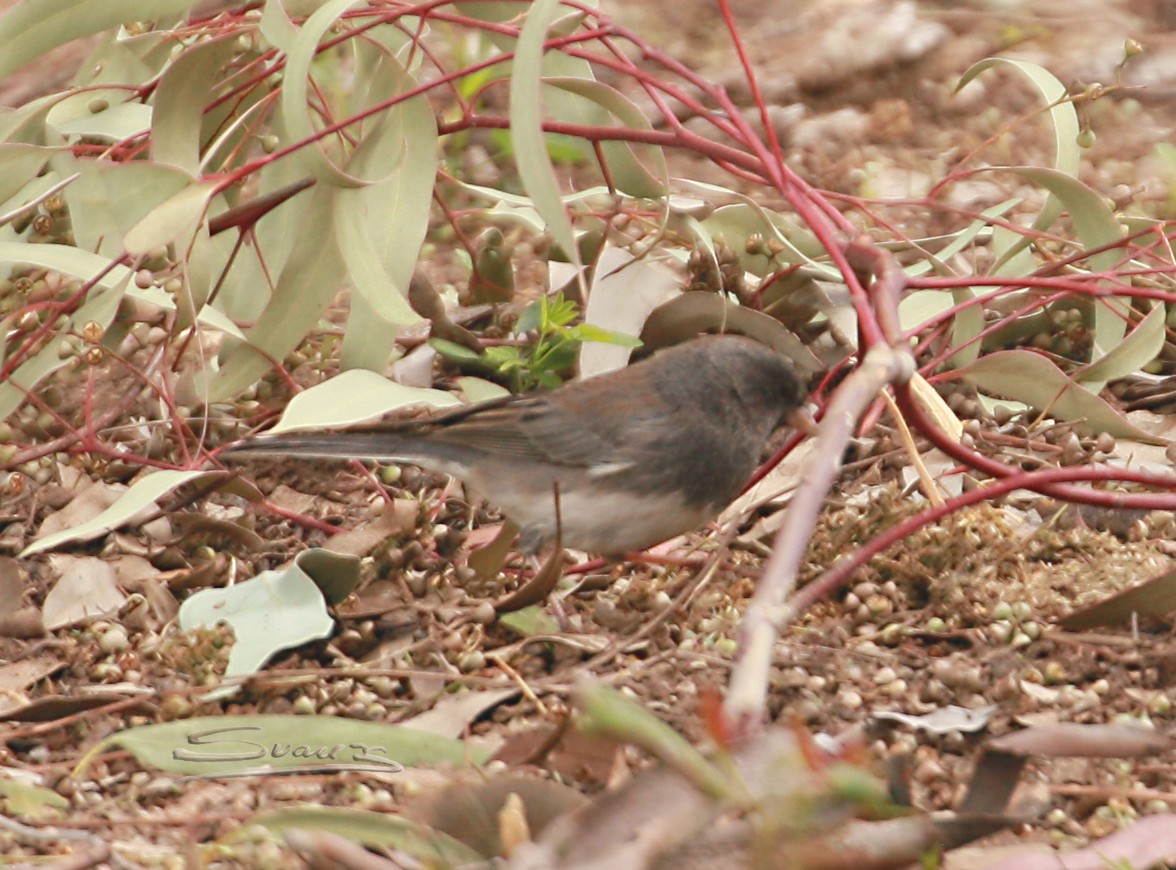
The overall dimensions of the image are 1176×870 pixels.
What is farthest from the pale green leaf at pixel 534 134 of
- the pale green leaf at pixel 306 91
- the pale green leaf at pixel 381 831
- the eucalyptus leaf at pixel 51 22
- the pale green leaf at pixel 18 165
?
the pale green leaf at pixel 18 165

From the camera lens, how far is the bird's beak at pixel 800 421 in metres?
3.21

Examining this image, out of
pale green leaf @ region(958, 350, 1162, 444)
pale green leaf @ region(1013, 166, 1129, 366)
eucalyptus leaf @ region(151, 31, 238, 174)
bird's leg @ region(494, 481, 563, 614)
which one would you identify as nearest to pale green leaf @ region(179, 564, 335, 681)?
bird's leg @ region(494, 481, 563, 614)

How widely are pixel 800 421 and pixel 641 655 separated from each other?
2.23 ft

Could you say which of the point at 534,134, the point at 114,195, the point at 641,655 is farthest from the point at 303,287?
the point at 641,655

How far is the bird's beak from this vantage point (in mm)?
3205

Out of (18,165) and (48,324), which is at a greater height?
(18,165)

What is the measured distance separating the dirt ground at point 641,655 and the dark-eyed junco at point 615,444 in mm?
140

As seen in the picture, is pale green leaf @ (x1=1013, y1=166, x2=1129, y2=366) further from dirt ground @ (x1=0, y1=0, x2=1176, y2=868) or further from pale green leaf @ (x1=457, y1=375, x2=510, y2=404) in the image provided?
pale green leaf @ (x1=457, y1=375, x2=510, y2=404)

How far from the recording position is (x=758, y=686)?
1561 millimetres

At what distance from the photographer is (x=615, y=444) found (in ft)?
10.3

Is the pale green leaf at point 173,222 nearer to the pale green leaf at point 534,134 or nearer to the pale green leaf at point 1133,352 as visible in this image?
the pale green leaf at point 534,134

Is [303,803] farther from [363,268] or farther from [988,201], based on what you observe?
[988,201]

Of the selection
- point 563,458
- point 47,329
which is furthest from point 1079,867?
point 47,329

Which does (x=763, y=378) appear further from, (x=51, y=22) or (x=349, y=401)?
(x=51, y=22)
